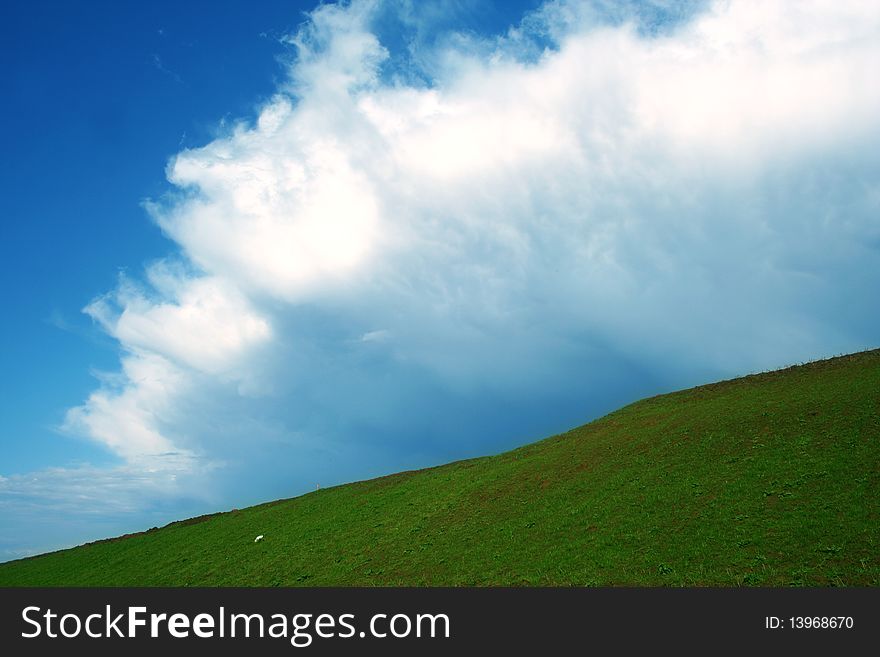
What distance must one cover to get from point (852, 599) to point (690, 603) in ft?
18.8

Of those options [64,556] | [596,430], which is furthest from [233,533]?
[596,430]

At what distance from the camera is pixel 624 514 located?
36.9m

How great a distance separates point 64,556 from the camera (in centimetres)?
8156

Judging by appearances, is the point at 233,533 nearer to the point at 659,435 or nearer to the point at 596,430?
the point at 596,430

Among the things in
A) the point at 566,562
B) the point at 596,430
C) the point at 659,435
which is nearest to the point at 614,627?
the point at 566,562

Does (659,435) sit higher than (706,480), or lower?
higher

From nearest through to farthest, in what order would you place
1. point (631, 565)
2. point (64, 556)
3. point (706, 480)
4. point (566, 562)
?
point (631, 565) < point (566, 562) < point (706, 480) < point (64, 556)

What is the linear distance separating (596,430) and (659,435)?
12532 millimetres

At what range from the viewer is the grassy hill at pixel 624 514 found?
28.0 metres

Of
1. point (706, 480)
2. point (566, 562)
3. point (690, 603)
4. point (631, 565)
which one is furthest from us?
point (706, 480)

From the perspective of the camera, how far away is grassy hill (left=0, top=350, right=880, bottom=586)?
28.0 metres

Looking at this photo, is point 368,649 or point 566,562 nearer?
point 368,649

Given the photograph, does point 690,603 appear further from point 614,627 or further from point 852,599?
point 852,599

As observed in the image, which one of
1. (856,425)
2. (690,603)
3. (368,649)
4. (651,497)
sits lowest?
(368,649)
